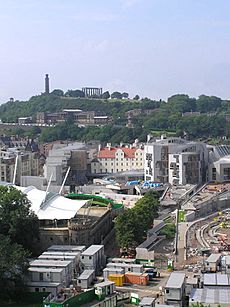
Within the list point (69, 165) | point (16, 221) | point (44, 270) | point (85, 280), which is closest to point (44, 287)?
point (44, 270)

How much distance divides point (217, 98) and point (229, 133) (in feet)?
103

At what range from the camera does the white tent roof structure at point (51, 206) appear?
27.0m

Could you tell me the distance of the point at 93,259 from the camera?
2273cm

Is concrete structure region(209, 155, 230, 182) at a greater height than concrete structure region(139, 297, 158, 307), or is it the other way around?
concrete structure region(209, 155, 230, 182)

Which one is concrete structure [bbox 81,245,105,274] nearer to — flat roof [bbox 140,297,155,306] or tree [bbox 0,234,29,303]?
tree [bbox 0,234,29,303]

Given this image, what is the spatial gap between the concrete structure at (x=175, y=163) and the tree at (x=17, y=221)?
598 inches

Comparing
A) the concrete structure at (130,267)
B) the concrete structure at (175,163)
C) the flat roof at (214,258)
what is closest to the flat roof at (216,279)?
the flat roof at (214,258)

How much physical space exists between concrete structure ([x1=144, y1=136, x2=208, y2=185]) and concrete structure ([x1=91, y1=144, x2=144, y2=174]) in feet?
19.9

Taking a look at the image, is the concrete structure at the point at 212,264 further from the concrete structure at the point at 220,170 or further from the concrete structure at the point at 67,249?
the concrete structure at the point at 220,170

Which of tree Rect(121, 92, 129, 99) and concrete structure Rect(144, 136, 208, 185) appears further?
tree Rect(121, 92, 129, 99)

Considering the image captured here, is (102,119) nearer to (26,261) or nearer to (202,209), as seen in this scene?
(202,209)

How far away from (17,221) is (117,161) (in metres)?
22.6

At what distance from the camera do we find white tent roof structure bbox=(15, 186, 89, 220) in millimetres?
26969

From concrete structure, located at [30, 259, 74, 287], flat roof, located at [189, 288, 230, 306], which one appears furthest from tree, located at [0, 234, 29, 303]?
flat roof, located at [189, 288, 230, 306]
